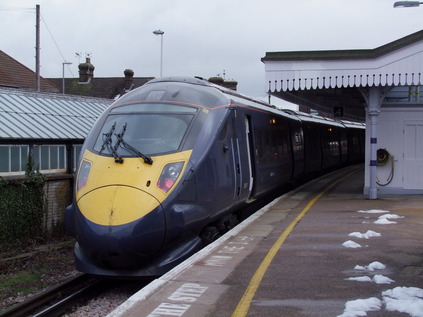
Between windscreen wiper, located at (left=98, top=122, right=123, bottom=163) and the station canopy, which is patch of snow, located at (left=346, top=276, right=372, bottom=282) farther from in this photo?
the station canopy

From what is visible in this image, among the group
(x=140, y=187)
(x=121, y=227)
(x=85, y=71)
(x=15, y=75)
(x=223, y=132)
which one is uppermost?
(x=85, y=71)

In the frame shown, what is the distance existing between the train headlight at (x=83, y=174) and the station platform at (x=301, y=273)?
2.09 meters

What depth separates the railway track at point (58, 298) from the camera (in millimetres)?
7352

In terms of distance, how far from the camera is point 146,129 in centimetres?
837

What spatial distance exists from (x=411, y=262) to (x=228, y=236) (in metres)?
3.01

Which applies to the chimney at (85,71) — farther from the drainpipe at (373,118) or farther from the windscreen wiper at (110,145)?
the windscreen wiper at (110,145)

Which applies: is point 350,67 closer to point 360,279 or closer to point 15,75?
point 360,279

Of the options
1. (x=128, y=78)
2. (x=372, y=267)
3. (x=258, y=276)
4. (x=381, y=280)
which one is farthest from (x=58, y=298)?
(x=128, y=78)

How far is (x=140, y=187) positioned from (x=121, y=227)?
2.11 feet

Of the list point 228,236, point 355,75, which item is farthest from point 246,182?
point 355,75

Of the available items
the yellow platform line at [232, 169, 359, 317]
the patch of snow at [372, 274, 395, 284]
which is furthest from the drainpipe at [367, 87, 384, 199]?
the patch of snow at [372, 274, 395, 284]

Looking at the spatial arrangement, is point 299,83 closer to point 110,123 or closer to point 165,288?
point 110,123

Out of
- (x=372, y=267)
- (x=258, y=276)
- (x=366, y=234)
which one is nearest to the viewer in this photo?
(x=258, y=276)

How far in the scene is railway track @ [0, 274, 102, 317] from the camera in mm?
7352
